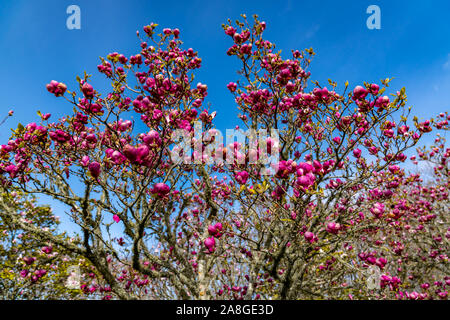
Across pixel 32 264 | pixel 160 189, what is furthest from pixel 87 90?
pixel 32 264

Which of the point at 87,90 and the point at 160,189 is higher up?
the point at 87,90

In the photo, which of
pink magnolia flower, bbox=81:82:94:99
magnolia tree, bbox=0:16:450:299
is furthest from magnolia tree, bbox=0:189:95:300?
pink magnolia flower, bbox=81:82:94:99

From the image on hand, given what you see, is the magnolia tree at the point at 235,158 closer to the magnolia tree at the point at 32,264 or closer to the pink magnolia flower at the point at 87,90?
the pink magnolia flower at the point at 87,90

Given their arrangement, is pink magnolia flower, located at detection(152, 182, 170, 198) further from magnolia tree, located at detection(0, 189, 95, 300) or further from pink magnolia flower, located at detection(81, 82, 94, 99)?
magnolia tree, located at detection(0, 189, 95, 300)

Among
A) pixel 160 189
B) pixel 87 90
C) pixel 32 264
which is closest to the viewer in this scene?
pixel 160 189

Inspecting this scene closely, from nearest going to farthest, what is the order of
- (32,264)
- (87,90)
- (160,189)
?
(160,189), (87,90), (32,264)

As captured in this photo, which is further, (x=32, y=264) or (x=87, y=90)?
(x=32, y=264)

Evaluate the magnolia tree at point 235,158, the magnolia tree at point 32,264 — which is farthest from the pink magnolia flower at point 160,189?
the magnolia tree at point 32,264

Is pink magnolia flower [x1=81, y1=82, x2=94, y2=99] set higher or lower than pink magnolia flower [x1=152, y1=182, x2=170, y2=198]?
higher

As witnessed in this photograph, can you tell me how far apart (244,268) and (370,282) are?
17.2ft

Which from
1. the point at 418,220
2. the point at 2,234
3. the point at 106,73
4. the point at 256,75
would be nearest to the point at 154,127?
the point at 106,73

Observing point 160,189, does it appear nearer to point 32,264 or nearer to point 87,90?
point 87,90

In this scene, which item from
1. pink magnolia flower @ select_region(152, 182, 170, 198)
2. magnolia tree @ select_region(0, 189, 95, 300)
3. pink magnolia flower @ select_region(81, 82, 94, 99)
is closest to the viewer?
pink magnolia flower @ select_region(152, 182, 170, 198)
